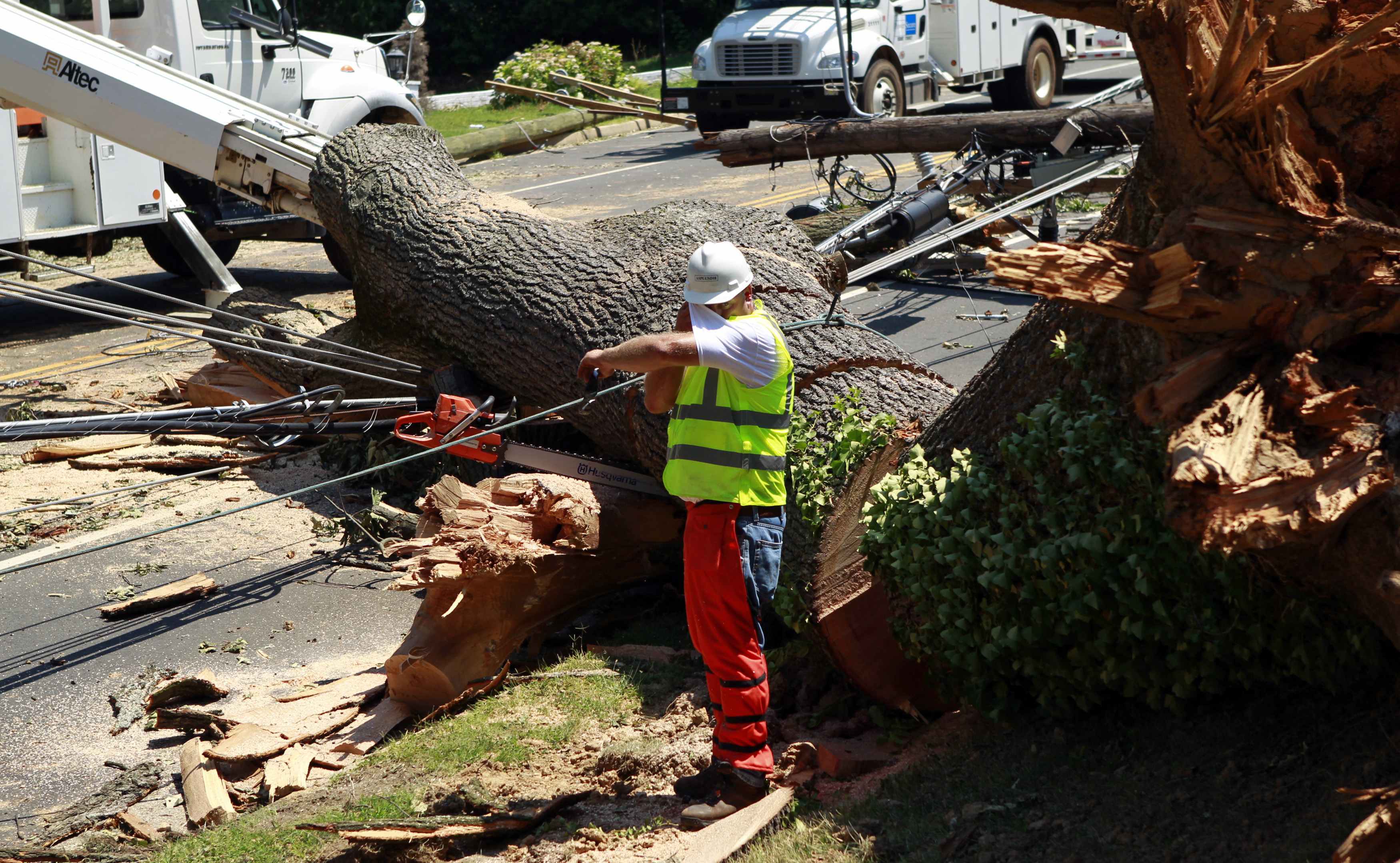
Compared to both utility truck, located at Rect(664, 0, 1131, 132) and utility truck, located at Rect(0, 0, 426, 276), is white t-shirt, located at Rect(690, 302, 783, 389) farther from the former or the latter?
utility truck, located at Rect(664, 0, 1131, 132)

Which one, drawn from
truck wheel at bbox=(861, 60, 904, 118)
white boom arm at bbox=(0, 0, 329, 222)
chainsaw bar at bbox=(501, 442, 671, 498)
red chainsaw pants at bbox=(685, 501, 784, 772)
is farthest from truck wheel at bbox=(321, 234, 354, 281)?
red chainsaw pants at bbox=(685, 501, 784, 772)

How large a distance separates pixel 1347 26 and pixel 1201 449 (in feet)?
4.72

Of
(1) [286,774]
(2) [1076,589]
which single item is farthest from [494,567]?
(2) [1076,589]

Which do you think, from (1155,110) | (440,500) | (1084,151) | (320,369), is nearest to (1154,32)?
(1155,110)

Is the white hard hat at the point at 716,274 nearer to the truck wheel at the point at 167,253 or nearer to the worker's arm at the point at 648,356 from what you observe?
the worker's arm at the point at 648,356

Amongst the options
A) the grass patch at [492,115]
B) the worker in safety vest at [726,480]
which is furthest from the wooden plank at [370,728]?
the grass patch at [492,115]

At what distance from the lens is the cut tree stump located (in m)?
5.13

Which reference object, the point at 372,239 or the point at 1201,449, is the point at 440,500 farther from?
the point at 1201,449

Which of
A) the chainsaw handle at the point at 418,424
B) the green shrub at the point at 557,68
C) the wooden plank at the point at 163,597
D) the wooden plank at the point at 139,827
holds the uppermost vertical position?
the green shrub at the point at 557,68

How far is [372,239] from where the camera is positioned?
752 cm

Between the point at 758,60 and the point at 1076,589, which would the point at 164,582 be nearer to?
the point at 1076,589

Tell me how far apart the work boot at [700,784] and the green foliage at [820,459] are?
0.67m

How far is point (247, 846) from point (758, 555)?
199 centimetres

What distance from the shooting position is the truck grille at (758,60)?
17.7 meters
